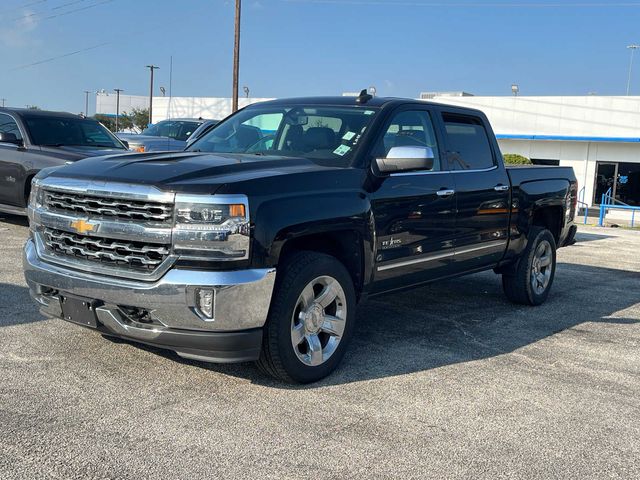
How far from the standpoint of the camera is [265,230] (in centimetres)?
412

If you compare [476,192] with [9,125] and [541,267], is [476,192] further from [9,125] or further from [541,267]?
[9,125]

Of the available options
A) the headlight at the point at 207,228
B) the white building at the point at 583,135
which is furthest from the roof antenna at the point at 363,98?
the white building at the point at 583,135

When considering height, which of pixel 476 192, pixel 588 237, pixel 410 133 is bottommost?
pixel 588 237

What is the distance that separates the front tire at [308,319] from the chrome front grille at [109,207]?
0.84m

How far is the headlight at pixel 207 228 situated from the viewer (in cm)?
397

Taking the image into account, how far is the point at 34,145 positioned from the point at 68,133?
0.67m

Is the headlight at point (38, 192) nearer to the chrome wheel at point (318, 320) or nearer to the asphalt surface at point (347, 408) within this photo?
the asphalt surface at point (347, 408)

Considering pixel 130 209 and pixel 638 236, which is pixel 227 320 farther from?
pixel 638 236

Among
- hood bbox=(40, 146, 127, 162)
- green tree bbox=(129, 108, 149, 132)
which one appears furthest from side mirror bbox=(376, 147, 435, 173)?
green tree bbox=(129, 108, 149, 132)

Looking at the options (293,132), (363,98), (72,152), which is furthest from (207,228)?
(72,152)

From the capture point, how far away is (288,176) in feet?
14.5

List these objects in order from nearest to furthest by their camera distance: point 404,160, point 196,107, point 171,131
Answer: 1. point 404,160
2. point 171,131
3. point 196,107

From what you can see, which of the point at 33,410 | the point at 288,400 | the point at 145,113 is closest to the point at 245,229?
the point at 288,400

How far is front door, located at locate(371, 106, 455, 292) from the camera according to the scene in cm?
511
